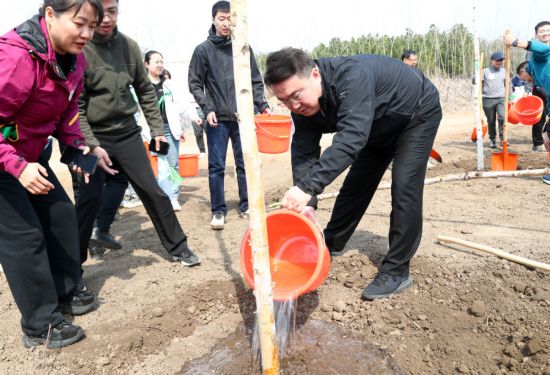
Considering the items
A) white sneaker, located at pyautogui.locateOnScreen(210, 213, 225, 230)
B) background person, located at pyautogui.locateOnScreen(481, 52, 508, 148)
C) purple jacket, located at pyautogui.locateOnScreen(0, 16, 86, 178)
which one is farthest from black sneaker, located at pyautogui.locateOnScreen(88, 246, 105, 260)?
background person, located at pyautogui.locateOnScreen(481, 52, 508, 148)

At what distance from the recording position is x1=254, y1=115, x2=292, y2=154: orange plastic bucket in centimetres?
451

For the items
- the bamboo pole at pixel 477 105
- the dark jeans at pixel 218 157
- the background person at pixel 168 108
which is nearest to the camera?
the dark jeans at pixel 218 157

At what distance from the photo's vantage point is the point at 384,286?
9.73 ft

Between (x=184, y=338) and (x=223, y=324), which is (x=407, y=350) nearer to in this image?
(x=223, y=324)

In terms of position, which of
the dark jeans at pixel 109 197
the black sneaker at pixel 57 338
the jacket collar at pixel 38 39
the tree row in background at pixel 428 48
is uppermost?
the jacket collar at pixel 38 39

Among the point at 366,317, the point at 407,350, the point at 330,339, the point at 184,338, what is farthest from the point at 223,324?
the point at 407,350

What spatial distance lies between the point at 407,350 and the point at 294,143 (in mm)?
1440

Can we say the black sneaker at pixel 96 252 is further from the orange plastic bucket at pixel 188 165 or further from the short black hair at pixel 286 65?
the orange plastic bucket at pixel 188 165

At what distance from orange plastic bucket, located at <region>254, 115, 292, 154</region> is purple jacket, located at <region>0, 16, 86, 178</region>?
87.8 inches

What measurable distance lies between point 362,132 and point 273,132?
7.64 feet

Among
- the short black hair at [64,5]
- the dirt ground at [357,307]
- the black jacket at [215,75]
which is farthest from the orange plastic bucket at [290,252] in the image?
the black jacket at [215,75]

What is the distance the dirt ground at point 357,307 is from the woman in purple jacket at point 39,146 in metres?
0.30

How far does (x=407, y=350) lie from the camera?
253 cm

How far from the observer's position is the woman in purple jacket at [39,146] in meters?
2.07
